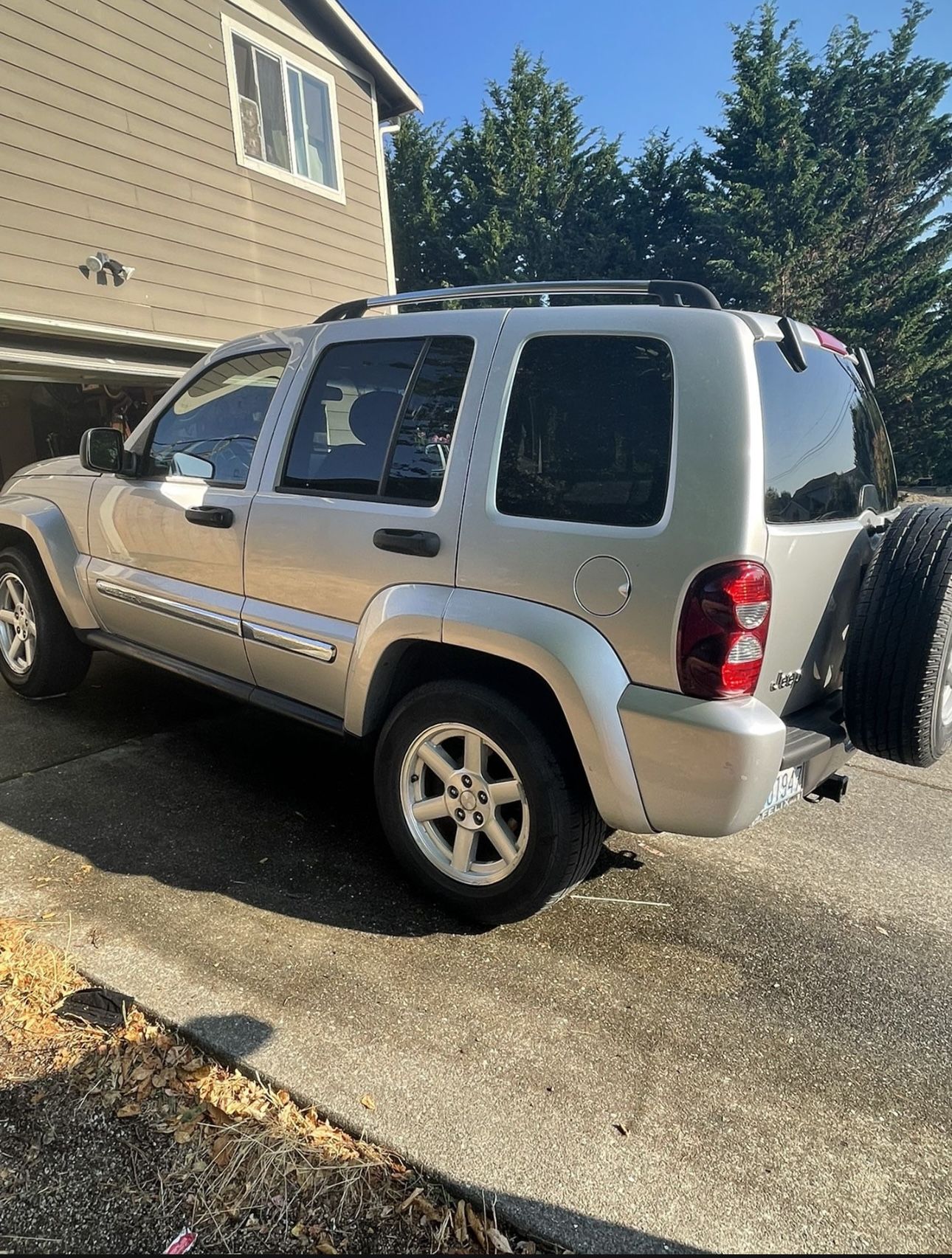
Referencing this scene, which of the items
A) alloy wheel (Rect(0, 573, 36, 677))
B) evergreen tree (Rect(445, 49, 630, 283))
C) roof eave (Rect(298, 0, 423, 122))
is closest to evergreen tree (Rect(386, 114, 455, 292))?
evergreen tree (Rect(445, 49, 630, 283))

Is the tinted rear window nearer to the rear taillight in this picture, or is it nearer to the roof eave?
the rear taillight

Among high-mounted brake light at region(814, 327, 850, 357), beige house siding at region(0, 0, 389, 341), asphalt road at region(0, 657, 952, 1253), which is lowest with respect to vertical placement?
asphalt road at region(0, 657, 952, 1253)

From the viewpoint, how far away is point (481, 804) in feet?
8.40

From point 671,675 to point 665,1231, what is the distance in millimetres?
1246

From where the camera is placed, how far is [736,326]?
7.06ft

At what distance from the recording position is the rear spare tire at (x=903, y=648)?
2.33 meters

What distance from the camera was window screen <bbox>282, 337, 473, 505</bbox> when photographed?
268 cm

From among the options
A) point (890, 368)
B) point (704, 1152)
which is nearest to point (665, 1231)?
point (704, 1152)

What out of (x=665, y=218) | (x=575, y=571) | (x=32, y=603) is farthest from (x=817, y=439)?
(x=665, y=218)

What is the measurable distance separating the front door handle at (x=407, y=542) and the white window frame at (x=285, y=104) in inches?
287

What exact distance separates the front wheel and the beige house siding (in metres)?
5.73

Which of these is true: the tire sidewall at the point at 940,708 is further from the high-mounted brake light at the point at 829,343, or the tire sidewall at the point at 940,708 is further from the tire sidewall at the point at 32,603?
the tire sidewall at the point at 32,603

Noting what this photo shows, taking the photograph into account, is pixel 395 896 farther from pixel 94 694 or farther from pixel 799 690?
pixel 94 694

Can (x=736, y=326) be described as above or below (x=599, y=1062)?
above
